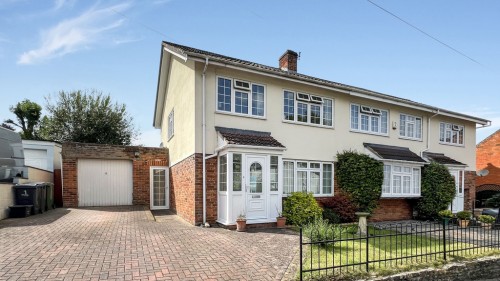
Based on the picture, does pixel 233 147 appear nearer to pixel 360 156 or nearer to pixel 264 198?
pixel 264 198

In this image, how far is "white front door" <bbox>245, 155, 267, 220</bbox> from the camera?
9922mm

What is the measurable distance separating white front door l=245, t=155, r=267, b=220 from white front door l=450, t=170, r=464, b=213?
11.1 metres

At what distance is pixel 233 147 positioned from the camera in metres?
9.53

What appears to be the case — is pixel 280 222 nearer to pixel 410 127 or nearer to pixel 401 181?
pixel 401 181

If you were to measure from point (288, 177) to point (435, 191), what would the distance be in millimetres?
7634

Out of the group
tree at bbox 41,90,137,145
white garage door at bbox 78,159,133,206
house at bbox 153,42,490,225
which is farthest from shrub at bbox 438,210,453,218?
tree at bbox 41,90,137,145

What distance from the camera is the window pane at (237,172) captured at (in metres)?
9.77

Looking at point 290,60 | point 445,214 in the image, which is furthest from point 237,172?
point 445,214

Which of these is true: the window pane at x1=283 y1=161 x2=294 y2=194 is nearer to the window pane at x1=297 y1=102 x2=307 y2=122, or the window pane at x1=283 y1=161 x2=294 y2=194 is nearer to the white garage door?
the window pane at x1=297 y1=102 x2=307 y2=122

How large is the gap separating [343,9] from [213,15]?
340 centimetres

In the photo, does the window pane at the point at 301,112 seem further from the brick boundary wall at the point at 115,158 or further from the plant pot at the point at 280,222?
the brick boundary wall at the point at 115,158

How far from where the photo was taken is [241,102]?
439 inches

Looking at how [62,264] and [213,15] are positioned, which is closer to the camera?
[62,264]

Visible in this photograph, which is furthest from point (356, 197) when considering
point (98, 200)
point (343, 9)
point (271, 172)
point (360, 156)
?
point (98, 200)
